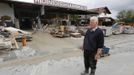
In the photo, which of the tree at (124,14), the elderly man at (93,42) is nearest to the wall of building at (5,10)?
the elderly man at (93,42)

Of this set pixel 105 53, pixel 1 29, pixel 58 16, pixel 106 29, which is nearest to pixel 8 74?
pixel 105 53

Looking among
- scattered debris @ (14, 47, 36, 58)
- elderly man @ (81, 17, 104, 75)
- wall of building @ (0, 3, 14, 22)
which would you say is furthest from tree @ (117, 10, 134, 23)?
elderly man @ (81, 17, 104, 75)

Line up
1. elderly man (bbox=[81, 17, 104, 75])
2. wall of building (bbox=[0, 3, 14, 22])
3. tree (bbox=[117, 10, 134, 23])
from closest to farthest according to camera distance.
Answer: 1. elderly man (bbox=[81, 17, 104, 75])
2. wall of building (bbox=[0, 3, 14, 22])
3. tree (bbox=[117, 10, 134, 23])

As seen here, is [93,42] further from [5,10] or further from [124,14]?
[124,14]

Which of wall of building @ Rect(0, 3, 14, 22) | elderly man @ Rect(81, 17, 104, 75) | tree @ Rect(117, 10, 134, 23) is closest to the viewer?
elderly man @ Rect(81, 17, 104, 75)

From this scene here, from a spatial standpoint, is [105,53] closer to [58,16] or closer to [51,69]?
[51,69]

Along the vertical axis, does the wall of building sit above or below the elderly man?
above

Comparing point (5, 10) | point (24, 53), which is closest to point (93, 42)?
point (24, 53)

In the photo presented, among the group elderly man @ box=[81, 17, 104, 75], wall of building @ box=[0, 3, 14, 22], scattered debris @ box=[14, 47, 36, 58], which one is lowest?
scattered debris @ box=[14, 47, 36, 58]

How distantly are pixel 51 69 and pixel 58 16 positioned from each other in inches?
745

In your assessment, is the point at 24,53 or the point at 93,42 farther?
the point at 24,53

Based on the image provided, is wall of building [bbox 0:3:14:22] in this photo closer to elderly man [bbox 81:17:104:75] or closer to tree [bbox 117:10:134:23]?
elderly man [bbox 81:17:104:75]

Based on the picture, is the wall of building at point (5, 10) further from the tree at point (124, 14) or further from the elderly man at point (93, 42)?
the tree at point (124, 14)

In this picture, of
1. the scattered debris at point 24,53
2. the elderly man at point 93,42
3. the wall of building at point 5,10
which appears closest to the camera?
the elderly man at point 93,42
